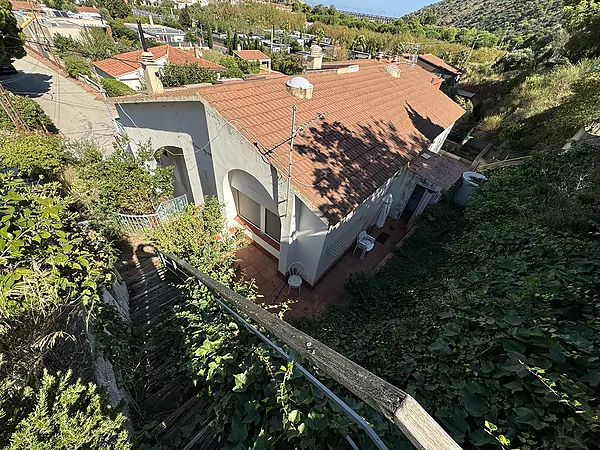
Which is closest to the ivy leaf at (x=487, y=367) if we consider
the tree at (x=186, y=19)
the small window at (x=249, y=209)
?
the small window at (x=249, y=209)

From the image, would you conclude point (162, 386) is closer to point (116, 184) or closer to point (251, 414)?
point (251, 414)

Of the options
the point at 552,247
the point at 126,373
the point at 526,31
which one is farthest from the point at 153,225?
the point at 526,31

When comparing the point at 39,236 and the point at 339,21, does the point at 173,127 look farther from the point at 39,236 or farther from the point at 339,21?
the point at 339,21

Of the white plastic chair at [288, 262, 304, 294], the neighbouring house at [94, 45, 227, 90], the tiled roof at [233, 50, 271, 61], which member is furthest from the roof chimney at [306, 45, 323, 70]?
the tiled roof at [233, 50, 271, 61]

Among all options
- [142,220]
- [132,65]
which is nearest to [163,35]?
[132,65]

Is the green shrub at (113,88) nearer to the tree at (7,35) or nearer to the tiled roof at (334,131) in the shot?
A: the tree at (7,35)

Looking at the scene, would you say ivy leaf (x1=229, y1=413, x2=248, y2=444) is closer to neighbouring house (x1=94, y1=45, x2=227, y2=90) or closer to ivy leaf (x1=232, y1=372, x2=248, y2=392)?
ivy leaf (x1=232, y1=372, x2=248, y2=392)

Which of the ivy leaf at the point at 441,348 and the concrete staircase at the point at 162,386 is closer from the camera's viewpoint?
the concrete staircase at the point at 162,386

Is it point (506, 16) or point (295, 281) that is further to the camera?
point (506, 16)
